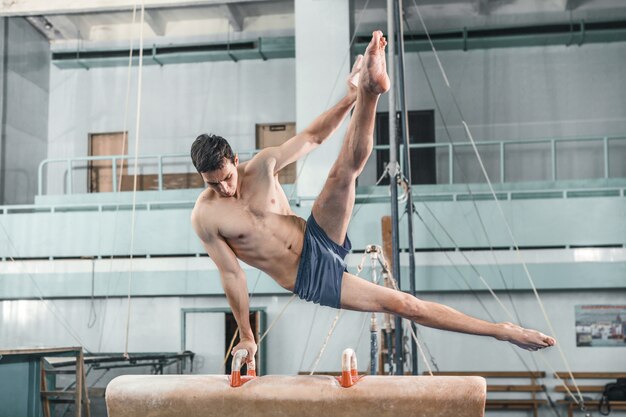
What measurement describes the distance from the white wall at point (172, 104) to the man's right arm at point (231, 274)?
332 inches

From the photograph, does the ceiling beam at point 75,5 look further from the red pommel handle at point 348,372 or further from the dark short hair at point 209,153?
the red pommel handle at point 348,372

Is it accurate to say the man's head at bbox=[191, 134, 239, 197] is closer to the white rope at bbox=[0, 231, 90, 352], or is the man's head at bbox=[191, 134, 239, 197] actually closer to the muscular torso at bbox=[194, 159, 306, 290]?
the muscular torso at bbox=[194, 159, 306, 290]

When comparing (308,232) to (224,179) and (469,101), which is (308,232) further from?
(469,101)

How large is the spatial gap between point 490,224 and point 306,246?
6.02m

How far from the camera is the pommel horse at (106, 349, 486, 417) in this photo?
2.67 meters

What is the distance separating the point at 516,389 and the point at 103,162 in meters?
7.48

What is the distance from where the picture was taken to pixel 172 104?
11844 millimetres

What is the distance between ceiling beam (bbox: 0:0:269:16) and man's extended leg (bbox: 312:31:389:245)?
7.64 m

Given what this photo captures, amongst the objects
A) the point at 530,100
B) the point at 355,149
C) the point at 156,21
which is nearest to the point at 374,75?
the point at 355,149

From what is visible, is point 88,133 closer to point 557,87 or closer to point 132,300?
point 132,300

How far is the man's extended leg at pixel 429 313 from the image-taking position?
2.96 meters

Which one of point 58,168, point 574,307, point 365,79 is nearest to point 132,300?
point 58,168

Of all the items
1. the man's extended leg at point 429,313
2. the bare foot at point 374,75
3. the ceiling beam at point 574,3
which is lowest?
the man's extended leg at point 429,313

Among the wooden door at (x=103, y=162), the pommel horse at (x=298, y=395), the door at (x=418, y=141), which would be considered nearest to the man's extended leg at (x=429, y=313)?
the pommel horse at (x=298, y=395)
